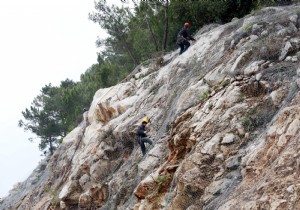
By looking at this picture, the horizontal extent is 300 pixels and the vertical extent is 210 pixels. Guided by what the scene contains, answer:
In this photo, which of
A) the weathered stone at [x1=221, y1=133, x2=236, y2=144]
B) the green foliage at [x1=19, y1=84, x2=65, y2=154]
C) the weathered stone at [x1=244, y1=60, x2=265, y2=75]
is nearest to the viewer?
the weathered stone at [x1=221, y1=133, x2=236, y2=144]

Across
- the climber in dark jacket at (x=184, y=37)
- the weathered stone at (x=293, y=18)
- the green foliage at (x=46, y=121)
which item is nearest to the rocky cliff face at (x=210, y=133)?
the weathered stone at (x=293, y=18)

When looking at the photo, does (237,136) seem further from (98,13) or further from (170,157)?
(98,13)

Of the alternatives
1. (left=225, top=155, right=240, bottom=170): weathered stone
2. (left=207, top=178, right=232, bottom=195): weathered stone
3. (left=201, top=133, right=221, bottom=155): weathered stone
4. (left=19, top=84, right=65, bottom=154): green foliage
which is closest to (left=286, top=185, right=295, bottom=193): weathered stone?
(left=207, top=178, right=232, bottom=195): weathered stone

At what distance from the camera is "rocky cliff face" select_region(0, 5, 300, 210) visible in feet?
25.5

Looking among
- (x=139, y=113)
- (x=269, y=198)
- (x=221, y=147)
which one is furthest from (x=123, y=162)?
(x=269, y=198)

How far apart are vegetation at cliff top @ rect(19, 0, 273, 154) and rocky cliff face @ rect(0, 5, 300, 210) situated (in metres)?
2.67

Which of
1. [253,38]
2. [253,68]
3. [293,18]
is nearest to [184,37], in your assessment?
[253,38]

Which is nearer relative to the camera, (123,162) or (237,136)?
(237,136)

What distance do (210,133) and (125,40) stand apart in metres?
23.4

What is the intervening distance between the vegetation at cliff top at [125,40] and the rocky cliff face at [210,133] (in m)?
2.67

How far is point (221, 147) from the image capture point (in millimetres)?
9531

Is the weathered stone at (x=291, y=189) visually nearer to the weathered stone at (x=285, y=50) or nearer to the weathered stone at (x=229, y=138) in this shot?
the weathered stone at (x=229, y=138)

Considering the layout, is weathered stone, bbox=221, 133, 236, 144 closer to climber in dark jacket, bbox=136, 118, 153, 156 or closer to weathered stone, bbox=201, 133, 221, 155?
weathered stone, bbox=201, 133, 221, 155

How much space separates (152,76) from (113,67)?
13.4m
